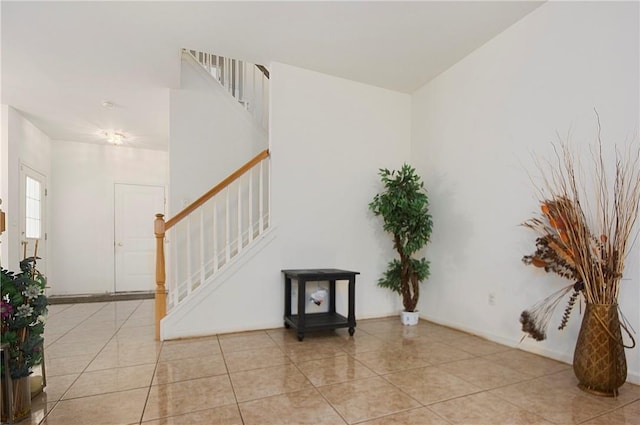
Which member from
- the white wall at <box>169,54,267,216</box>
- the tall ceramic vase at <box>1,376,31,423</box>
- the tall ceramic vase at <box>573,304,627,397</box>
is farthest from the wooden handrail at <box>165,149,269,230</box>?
the tall ceramic vase at <box>573,304,627,397</box>

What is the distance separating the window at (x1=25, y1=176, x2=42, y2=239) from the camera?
4985 mm

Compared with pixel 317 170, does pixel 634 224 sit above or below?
below

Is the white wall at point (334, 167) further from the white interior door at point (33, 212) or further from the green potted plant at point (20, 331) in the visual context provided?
the white interior door at point (33, 212)

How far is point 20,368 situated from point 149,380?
28.7 inches

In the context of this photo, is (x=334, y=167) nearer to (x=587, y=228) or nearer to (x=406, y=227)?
(x=406, y=227)

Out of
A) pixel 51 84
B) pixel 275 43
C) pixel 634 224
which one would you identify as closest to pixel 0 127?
pixel 51 84

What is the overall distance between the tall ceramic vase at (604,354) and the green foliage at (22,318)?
10.8 ft

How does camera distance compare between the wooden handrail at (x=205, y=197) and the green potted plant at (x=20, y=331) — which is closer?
the green potted plant at (x=20, y=331)

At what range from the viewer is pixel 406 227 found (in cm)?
373

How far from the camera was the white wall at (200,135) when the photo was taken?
4.10 m

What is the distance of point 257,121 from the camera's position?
474 centimetres

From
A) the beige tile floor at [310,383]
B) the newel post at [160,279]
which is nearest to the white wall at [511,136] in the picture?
the beige tile floor at [310,383]

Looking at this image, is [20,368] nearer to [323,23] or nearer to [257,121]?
[323,23]

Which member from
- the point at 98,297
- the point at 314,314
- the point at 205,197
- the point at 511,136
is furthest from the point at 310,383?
the point at 98,297
